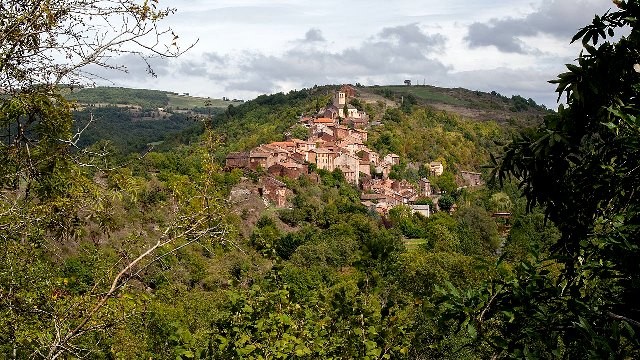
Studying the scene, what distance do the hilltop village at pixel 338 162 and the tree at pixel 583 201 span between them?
49663 mm

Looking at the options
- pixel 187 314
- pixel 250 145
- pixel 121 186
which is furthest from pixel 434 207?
pixel 121 186

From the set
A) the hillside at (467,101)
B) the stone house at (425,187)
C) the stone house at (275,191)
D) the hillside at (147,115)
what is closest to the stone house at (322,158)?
the stone house at (275,191)

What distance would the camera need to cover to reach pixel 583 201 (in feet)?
10.6

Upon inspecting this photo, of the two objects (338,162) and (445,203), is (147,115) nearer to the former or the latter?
(338,162)

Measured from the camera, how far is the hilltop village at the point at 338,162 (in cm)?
5950

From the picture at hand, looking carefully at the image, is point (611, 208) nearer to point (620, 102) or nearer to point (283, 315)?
point (620, 102)

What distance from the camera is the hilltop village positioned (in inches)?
2343

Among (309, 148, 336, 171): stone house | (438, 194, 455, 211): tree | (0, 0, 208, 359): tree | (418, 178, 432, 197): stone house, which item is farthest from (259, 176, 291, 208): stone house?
(0, 0, 208, 359): tree

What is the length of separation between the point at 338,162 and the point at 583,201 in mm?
63996

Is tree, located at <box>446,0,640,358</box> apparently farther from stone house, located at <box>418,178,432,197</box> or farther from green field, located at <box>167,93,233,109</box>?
green field, located at <box>167,93,233,109</box>

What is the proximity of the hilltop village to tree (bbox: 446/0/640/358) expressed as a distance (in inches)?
1955

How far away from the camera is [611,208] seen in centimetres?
333

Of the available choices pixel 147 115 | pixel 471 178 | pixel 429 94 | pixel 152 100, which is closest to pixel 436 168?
pixel 471 178

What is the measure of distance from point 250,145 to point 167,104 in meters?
99.0
